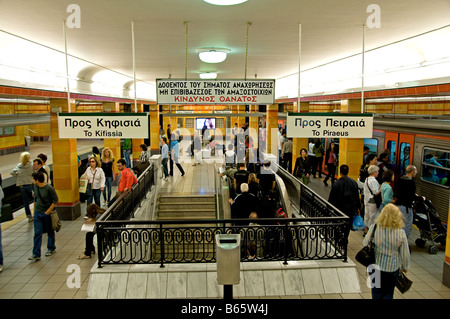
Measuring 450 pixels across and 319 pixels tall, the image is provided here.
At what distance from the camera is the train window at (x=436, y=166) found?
763 centimetres

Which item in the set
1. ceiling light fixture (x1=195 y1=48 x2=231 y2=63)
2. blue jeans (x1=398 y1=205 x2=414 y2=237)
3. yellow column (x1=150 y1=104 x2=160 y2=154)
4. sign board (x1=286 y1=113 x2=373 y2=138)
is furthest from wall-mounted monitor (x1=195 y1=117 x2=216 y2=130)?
sign board (x1=286 y1=113 x2=373 y2=138)

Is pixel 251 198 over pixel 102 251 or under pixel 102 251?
over

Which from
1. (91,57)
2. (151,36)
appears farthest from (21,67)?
(151,36)

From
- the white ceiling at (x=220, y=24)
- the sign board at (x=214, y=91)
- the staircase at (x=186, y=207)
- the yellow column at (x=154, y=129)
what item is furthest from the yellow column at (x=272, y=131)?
the sign board at (x=214, y=91)

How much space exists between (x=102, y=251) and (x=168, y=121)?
814 inches

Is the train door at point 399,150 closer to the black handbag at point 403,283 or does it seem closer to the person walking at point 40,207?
the black handbag at point 403,283

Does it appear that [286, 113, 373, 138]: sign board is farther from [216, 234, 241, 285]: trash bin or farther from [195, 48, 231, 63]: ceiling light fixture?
Answer: [195, 48, 231, 63]: ceiling light fixture

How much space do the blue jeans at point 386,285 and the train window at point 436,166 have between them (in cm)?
456

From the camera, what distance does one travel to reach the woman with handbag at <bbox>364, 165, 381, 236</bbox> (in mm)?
6805

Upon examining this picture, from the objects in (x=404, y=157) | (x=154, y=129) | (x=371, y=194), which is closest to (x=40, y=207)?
(x=371, y=194)

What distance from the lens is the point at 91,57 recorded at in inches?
316

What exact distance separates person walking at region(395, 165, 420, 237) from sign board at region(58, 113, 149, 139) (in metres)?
4.92

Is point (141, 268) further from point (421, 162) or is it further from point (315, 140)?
point (315, 140)

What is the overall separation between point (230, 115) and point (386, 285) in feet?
11.4
